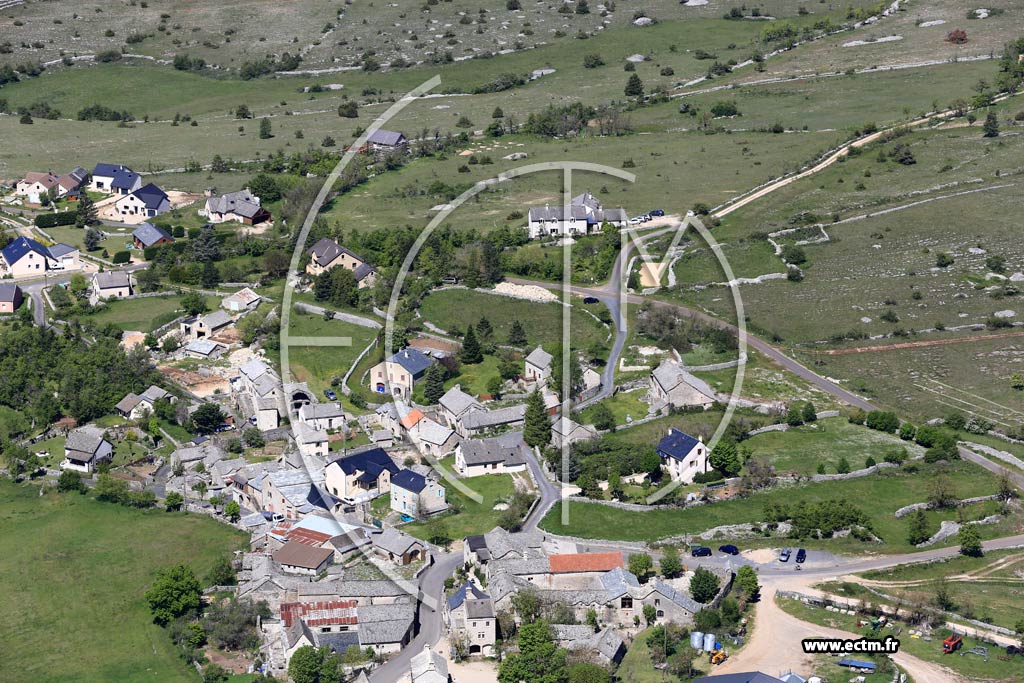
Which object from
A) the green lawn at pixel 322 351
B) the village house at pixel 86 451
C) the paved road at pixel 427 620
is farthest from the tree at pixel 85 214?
the paved road at pixel 427 620

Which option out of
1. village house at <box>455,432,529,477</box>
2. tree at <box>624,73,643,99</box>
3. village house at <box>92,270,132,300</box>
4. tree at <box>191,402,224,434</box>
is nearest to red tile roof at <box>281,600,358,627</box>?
village house at <box>455,432,529,477</box>

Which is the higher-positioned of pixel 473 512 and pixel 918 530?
pixel 918 530

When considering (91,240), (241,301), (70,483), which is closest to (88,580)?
(70,483)

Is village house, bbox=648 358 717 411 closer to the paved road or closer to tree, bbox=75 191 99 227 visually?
the paved road

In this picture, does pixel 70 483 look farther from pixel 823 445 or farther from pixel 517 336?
pixel 823 445

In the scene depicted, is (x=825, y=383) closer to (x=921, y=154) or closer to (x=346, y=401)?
(x=346, y=401)
